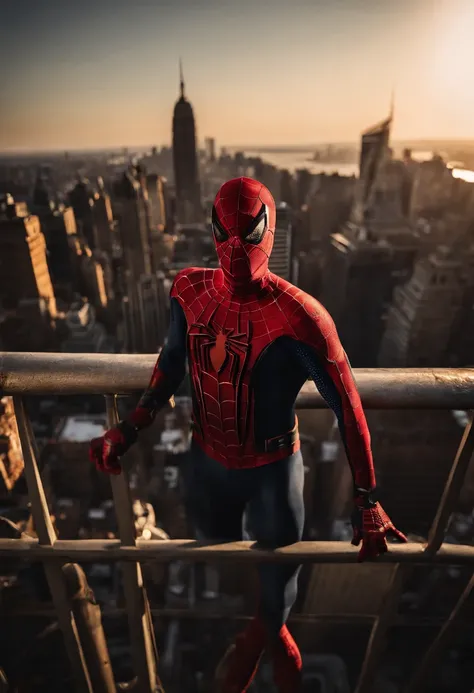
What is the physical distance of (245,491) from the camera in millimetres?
1854

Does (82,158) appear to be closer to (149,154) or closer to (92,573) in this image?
(149,154)

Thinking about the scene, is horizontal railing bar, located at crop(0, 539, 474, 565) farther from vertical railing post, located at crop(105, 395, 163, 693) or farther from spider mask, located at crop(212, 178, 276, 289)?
spider mask, located at crop(212, 178, 276, 289)

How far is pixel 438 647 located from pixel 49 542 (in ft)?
5.88

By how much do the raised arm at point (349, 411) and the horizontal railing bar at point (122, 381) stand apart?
0.10m

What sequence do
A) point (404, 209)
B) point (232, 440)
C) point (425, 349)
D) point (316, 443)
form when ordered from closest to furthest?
point (232, 440), point (316, 443), point (425, 349), point (404, 209)

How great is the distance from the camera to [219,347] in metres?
1.65

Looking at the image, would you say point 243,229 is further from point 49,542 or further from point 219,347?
point 49,542

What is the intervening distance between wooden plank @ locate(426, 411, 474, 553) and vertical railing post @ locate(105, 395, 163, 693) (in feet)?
4.02

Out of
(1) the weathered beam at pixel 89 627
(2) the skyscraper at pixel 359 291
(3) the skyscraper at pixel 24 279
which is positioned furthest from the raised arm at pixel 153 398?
(2) the skyscraper at pixel 359 291

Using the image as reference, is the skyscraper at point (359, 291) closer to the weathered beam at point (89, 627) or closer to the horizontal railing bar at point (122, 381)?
the weathered beam at point (89, 627)

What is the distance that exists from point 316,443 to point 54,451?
16325 mm

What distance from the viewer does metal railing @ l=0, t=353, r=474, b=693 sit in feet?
5.33

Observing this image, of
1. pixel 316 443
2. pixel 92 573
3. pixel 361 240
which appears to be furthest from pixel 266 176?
pixel 92 573

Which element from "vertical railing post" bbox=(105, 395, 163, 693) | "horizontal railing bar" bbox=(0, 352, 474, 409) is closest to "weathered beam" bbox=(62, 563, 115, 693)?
"vertical railing post" bbox=(105, 395, 163, 693)
